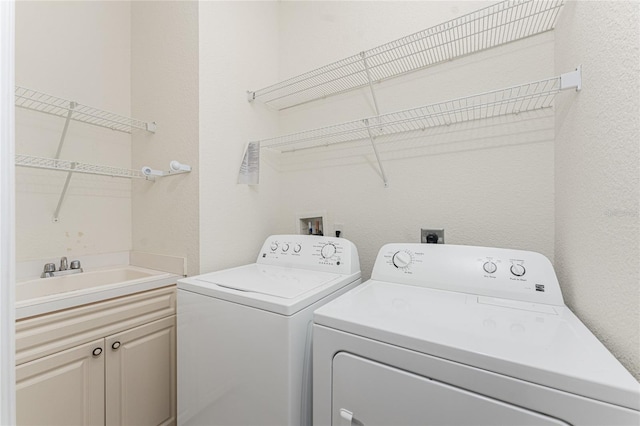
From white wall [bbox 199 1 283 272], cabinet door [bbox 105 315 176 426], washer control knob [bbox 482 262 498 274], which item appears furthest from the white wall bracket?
washer control knob [bbox 482 262 498 274]

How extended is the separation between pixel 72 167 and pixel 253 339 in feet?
5.09

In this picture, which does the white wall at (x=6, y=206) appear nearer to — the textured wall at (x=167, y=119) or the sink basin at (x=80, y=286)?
the sink basin at (x=80, y=286)

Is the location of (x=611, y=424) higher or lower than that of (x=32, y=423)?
higher

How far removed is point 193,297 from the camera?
127 centimetres

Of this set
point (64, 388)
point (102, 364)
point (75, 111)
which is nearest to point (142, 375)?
point (102, 364)

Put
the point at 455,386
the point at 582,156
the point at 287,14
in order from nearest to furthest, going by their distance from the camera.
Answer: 1. the point at 455,386
2. the point at 582,156
3. the point at 287,14

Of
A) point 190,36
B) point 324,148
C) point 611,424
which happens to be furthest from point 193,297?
point 190,36

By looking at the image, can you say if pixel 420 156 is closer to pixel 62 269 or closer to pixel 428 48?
pixel 428 48

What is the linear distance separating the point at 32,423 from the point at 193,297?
748mm

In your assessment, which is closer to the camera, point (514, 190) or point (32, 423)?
point (32, 423)

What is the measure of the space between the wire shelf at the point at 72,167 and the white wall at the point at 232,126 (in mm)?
694

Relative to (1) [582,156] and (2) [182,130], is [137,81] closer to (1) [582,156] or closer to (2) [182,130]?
(2) [182,130]

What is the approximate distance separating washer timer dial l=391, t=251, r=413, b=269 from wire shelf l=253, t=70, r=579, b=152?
2.26ft

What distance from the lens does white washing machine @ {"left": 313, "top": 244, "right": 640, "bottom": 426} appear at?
0.59 metres
